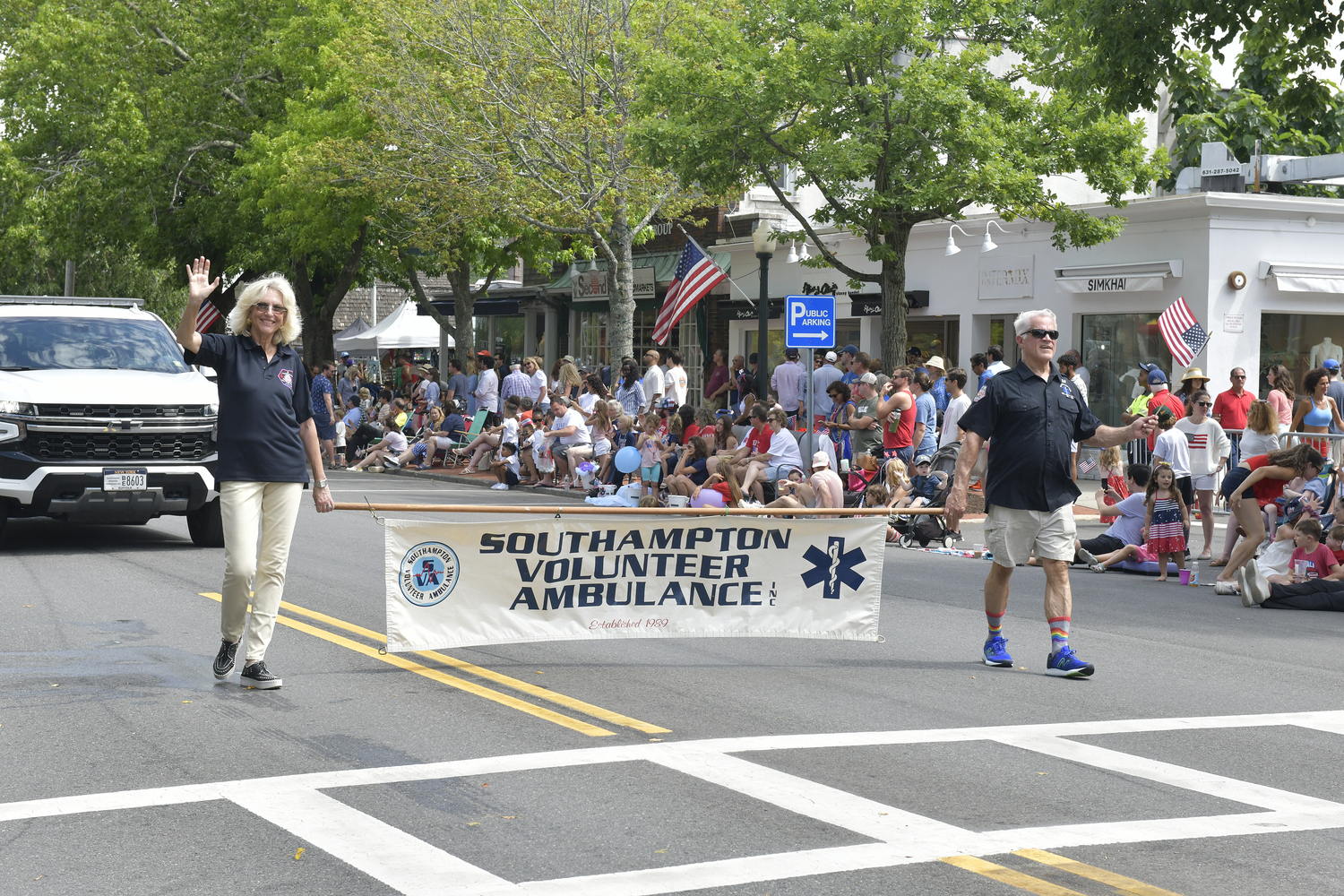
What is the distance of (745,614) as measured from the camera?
29.5 ft

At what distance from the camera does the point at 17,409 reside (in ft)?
40.7

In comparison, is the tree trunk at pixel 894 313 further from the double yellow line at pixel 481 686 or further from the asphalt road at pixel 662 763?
the double yellow line at pixel 481 686

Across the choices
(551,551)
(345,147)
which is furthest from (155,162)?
(551,551)

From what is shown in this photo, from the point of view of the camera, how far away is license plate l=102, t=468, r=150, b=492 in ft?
41.0

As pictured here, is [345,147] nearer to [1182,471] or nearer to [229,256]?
[229,256]

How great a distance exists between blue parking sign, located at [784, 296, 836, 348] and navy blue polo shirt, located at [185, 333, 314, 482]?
35.7 feet

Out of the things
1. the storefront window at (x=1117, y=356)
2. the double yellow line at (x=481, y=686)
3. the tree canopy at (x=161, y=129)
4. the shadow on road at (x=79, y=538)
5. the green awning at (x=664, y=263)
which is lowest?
the double yellow line at (x=481, y=686)

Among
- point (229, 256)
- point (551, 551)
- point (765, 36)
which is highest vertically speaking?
point (765, 36)

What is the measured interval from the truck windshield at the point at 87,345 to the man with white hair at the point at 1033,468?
26.6ft

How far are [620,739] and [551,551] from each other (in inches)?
79.4

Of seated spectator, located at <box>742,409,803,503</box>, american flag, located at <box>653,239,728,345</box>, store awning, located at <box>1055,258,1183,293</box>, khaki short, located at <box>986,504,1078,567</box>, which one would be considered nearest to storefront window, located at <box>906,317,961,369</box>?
store awning, located at <box>1055,258,1183,293</box>

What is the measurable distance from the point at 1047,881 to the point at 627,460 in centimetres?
1532

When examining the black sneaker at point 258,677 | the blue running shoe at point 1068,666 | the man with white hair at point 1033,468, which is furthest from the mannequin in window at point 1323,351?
the black sneaker at point 258,677

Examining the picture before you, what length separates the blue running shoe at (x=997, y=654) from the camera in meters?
8.88
